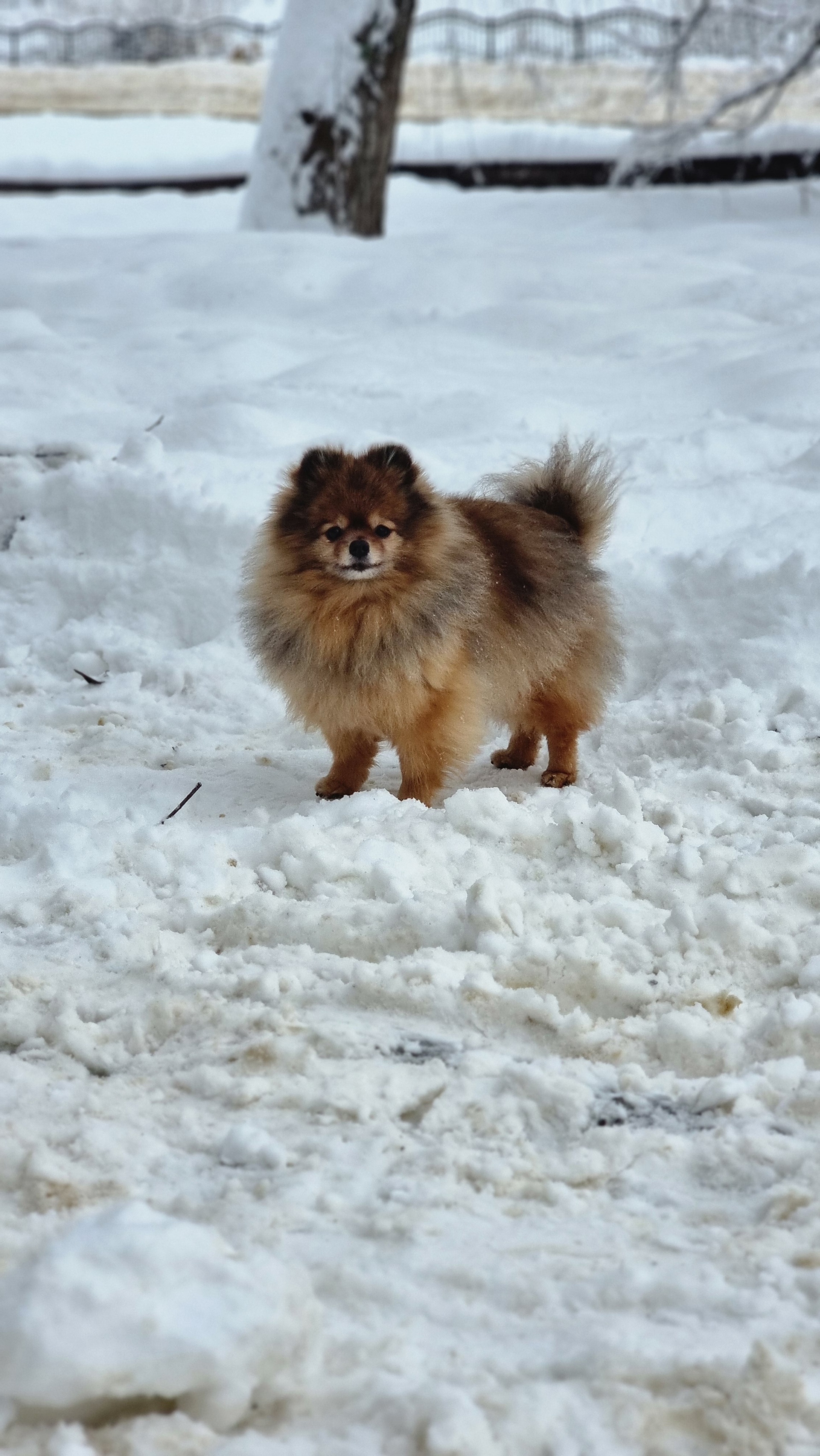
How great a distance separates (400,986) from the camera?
2.71 m

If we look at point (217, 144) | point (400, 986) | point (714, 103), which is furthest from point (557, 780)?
point (217, 144)

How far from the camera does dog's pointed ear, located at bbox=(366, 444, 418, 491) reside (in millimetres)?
3719

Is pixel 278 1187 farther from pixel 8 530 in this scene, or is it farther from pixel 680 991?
pixel 8 530

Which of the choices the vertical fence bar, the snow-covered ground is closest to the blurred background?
the vertical fence bar

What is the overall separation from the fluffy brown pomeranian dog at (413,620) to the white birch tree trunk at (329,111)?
6187 mm

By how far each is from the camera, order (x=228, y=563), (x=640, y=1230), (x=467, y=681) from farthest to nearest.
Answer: (x=228, y=563), (x=467, y=681), (x=640, y=1230)

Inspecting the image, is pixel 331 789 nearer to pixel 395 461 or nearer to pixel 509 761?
pixel 509 761

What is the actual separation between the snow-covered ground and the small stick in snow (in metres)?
0.04

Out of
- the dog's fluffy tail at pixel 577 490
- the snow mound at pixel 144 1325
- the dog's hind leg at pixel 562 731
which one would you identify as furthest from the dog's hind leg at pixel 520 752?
the snow mound at pixel 144 1325

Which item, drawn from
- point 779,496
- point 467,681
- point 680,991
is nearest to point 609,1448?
point 680,991

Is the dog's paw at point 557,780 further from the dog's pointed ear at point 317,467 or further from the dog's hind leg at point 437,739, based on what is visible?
the dog's pointed ear at point 317,467

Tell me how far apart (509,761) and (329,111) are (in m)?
6.45

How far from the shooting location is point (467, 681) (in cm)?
382

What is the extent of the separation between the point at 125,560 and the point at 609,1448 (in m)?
3.94
